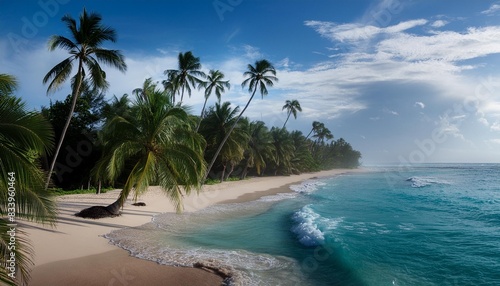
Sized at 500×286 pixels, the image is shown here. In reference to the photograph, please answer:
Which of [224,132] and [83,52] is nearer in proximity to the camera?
[83,52]

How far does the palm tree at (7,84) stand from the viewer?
4512 millimetres

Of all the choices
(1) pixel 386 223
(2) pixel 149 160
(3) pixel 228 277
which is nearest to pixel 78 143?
(2) pixel 149 160

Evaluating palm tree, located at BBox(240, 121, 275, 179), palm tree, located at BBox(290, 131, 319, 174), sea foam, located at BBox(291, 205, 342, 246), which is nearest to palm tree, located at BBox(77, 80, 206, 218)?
sea foam, located at BBox(291, 205, 342, 246)

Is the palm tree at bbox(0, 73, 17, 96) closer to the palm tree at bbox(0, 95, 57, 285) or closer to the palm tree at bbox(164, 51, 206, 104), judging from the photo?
the palm tree at bbox(0, 95, 57, 285)

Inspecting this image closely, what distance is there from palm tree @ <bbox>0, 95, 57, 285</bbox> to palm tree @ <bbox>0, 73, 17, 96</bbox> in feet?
0.99

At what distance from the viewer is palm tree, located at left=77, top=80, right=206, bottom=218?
11695 mm

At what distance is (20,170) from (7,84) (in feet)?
5.28

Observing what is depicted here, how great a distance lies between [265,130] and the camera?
44094mm

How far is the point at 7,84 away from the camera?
15.2ft

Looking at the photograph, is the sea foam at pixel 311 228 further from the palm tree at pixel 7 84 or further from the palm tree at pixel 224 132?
the palm tree at pixel 224 132

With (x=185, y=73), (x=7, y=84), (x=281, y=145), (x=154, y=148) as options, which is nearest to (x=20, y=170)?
(x=7, y=84)

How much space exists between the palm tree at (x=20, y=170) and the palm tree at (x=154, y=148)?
22.9ft

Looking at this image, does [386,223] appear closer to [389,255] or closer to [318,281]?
[389,255]

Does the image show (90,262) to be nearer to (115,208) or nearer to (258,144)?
(115,208)
